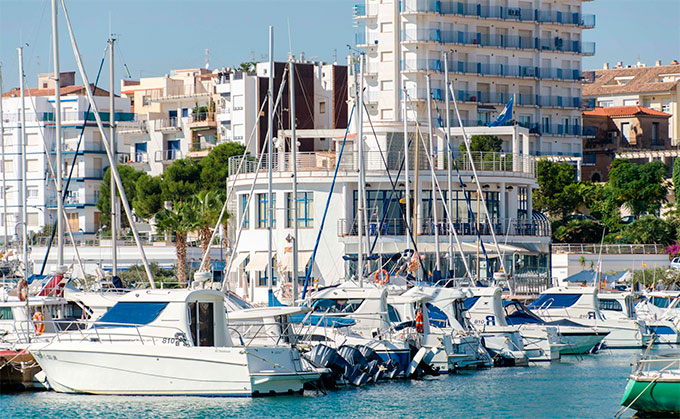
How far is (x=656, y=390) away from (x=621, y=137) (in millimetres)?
89400

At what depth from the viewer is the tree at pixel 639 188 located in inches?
3329

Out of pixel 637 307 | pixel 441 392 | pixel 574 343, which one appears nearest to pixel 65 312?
pixel 441 392

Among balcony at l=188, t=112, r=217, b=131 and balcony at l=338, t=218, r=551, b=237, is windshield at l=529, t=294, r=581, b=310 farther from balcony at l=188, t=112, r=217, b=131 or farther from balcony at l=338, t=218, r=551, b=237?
balcony at l=188, t=112, r=217, b=131

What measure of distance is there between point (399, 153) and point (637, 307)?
1402 cm

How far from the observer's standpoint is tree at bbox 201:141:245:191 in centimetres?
8331

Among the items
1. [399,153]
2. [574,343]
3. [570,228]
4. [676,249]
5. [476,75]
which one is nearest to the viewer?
[574,343]

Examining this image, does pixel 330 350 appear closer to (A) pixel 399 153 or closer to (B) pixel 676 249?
(A) pixel 399 153

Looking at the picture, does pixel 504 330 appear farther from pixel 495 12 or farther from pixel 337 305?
pixel 495 12

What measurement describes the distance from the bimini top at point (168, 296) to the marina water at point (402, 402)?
7.44 feet

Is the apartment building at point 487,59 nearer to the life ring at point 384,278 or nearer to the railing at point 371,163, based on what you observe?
the railing at point 371,163

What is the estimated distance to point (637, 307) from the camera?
51.4 m

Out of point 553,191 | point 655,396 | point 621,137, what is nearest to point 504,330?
point 655,396

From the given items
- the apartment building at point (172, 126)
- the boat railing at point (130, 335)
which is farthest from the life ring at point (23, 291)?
the apartment building at point (172, 126)

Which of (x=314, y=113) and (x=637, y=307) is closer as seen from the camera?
(x=637, y=307)
